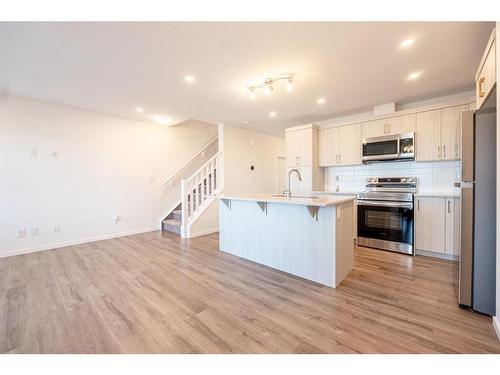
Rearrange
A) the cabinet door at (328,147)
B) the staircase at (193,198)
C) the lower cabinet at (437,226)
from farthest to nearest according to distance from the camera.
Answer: the staircase at (193,198)
the cabinet door at (328,147)
the lower cabinet at (437,226)

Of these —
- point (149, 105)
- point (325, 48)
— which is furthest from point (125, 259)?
point (325, 48)

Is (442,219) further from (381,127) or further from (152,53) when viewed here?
(152,53)

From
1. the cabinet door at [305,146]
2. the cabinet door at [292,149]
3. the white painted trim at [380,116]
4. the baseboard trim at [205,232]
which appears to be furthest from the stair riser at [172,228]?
the white painted trim at [380,116]

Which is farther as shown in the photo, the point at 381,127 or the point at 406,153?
the point at 381,127

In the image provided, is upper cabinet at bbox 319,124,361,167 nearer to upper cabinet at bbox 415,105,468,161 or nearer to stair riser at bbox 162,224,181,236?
upper cabinet at bbox 415,105,468,161

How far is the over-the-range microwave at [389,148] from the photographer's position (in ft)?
11.5

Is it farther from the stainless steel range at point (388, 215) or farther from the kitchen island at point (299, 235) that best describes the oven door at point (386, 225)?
the kitchen island at point (299, 235)

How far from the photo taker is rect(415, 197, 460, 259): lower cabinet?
306 centimetres

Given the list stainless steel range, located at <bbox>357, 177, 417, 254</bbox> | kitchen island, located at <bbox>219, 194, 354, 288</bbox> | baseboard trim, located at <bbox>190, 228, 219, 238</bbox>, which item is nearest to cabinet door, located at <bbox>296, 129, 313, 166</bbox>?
stainless steel range, located at <bbox>357, 177, 417, 254</bbox>

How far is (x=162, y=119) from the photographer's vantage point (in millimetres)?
A: 4816

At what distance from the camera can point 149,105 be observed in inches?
Answer: 153

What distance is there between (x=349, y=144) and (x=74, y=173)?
17.1 ft

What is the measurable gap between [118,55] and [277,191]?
526cm

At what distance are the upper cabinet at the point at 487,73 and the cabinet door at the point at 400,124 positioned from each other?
1574mm
